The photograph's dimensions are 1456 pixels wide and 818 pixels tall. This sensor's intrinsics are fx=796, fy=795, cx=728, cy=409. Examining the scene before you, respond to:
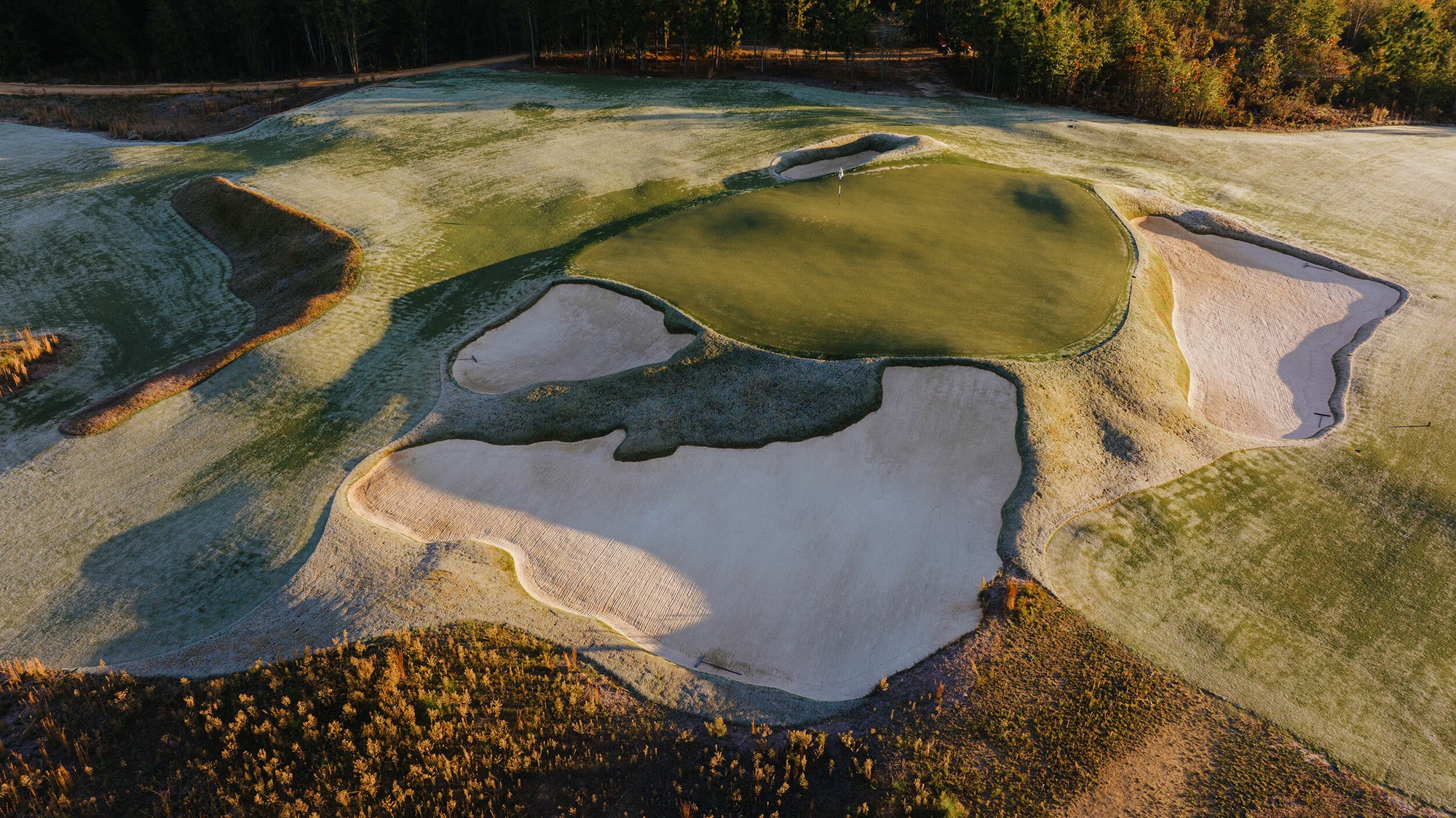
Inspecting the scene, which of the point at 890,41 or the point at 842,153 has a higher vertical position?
the point at 890,41

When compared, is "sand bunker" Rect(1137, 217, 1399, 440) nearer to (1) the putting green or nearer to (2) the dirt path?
(1) the putting green

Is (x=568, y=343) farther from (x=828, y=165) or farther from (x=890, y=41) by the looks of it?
(x=890, y=41)

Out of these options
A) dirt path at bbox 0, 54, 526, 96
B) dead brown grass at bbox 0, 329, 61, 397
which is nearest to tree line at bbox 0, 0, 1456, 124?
dirt path at bbox 0, 54, 526, 96

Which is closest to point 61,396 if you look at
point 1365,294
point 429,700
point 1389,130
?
point 429,700

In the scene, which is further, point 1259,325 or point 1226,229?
point 1226,229


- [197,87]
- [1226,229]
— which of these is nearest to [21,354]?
[197,87]

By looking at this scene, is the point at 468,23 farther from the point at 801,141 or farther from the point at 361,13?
the point at 801,141

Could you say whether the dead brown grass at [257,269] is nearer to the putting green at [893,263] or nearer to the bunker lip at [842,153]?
the putting green at [893,263]
